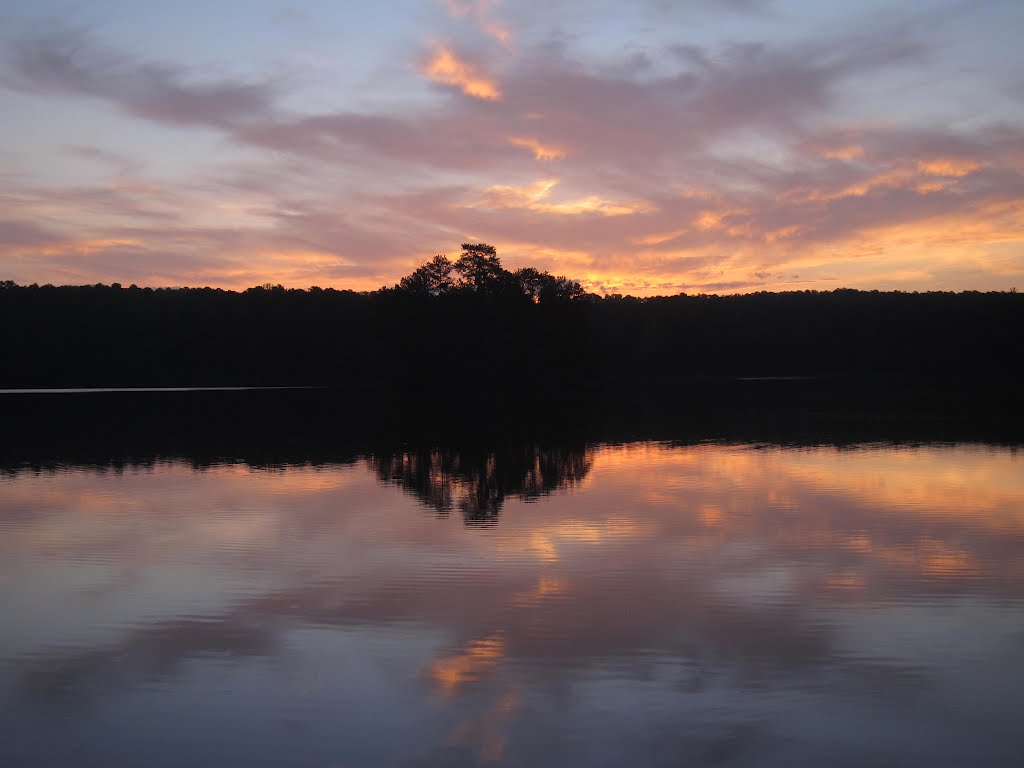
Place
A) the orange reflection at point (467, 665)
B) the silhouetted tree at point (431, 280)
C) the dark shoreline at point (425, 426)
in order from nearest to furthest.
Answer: the orange reflection at point (467, 665) < the dark shoreline at point (425, 426) < the silhouetted tree at point (431, 280)

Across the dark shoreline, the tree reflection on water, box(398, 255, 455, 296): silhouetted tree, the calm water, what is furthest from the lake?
box(398, 255, 455, 296): silhouetted tree

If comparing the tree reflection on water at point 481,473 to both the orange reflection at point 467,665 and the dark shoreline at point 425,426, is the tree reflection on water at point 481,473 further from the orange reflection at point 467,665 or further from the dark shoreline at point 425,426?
the orange reflection at point 467,665

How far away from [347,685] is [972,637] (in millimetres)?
5266

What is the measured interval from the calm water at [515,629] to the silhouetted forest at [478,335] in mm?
61121

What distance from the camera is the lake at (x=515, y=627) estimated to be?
6117 mm

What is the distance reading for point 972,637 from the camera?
816 cm

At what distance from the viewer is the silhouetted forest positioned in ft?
255

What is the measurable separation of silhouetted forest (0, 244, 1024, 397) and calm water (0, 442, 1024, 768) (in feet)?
201

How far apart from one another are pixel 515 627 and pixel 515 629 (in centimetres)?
5

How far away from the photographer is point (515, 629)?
8.45 metres

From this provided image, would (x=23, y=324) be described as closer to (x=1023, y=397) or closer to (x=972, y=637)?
(x=1023, y=397)

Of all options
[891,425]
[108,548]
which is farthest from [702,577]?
[891,425]

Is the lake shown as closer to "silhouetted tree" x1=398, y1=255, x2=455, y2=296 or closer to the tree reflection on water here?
the tree reflection on water

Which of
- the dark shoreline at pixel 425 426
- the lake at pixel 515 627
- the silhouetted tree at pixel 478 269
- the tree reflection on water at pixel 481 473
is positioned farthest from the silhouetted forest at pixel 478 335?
the lake at pixel 515 627
